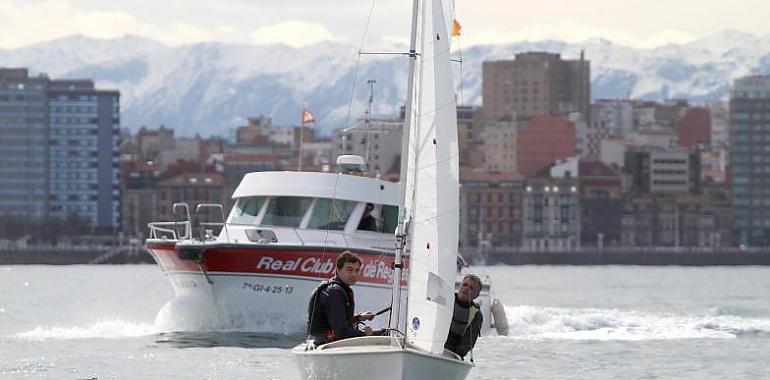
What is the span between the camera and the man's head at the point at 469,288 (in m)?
26.9

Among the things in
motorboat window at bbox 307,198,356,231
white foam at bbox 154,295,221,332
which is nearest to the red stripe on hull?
white foam at bbox 154,295,221,332

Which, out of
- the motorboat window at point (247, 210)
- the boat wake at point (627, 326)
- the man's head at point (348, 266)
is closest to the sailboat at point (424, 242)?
the man's head at point (348, 266)

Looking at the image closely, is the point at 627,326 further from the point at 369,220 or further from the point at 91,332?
the point at 91,332

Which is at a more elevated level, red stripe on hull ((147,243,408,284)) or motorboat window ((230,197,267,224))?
motorboat window ((230,197,267,224))

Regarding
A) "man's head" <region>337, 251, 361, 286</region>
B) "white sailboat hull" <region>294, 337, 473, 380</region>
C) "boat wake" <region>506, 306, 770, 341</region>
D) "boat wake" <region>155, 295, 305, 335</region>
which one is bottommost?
"boat wake" <region>506, 306, 770, 341</region>

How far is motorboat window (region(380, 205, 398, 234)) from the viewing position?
46.4m

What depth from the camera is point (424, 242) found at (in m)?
26.8

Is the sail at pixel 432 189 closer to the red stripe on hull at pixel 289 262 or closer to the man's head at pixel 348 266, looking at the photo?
the man's head at pixel 348 266

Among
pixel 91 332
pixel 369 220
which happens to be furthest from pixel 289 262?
pixel 91 332

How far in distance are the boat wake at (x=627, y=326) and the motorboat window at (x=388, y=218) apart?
4.28 m

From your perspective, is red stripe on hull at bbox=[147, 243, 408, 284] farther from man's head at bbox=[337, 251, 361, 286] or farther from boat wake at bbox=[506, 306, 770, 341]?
man's head at bbox=[337, 251, 361, 286]

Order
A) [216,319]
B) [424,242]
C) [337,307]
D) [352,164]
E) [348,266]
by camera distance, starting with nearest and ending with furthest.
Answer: [348,266] → [337,307] → [424,242] → [216,319] → [352,164]

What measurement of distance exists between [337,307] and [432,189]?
1.82 m

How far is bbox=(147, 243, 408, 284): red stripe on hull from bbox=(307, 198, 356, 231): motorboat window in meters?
1.08
